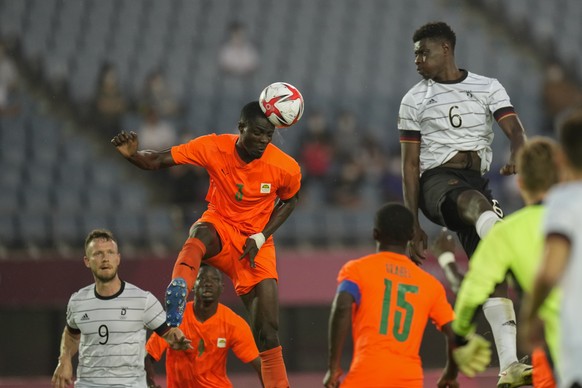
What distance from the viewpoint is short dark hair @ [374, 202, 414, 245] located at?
611 cm

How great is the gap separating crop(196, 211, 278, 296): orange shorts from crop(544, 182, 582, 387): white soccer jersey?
3.85 meters

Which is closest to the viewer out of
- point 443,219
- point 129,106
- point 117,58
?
point 443,219

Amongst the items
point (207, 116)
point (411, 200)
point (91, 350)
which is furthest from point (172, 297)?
point (207, 116)

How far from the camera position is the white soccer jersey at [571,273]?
4281 mm

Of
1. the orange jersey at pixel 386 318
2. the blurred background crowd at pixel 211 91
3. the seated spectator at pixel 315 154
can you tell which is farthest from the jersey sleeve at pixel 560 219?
the seated spectator at pixel 315 154

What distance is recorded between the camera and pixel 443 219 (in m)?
7.65

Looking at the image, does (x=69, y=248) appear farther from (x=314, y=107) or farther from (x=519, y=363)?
(x=519, y=363)

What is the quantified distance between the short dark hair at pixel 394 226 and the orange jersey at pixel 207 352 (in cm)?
273

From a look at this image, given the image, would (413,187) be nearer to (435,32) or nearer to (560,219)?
(435,32)

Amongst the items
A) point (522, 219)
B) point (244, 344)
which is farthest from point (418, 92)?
point (522, 219)

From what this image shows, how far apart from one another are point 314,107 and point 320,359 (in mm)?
4291

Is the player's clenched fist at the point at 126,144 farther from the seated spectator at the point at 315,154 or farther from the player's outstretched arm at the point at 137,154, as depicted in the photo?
the seated spectator at the point at 315,154

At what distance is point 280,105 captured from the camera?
→ 7.79 m

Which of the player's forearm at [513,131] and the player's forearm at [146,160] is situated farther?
the player's forearm at [146,160]
